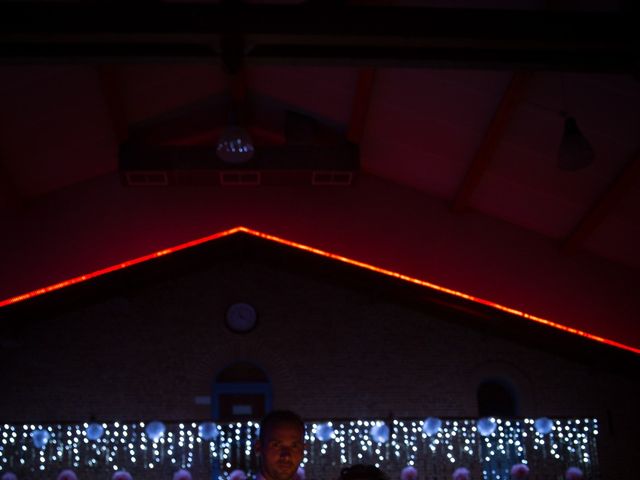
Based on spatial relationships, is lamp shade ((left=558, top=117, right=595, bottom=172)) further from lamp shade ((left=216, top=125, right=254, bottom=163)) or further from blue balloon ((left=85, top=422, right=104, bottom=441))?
→ blue balloon ((left=85, top=422, right=104, bottom=441))

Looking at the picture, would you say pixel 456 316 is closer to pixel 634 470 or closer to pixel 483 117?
pixel 634 470

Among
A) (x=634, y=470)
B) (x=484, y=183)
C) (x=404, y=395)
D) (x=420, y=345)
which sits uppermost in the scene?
(x=484, y=183)

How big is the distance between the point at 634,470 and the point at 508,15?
7.88 m

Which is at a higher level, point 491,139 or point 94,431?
point 491,139

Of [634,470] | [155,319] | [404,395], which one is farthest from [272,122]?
[634,470]

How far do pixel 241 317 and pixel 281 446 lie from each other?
920cm

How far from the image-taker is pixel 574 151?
6.34m

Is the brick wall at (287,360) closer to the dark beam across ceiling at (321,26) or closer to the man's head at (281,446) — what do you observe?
the dark beam across ceiling at (321,26)

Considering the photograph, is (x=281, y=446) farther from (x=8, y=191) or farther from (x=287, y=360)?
(x=287, y=360)

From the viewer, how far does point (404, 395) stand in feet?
37.3

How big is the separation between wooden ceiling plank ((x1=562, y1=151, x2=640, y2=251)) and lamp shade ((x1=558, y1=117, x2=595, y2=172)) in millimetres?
1623

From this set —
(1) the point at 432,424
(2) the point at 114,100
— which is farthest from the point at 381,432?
(2) the point at 114,100

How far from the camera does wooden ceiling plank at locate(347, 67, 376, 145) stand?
28.0ft

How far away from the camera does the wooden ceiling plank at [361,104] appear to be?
8.54 meters
